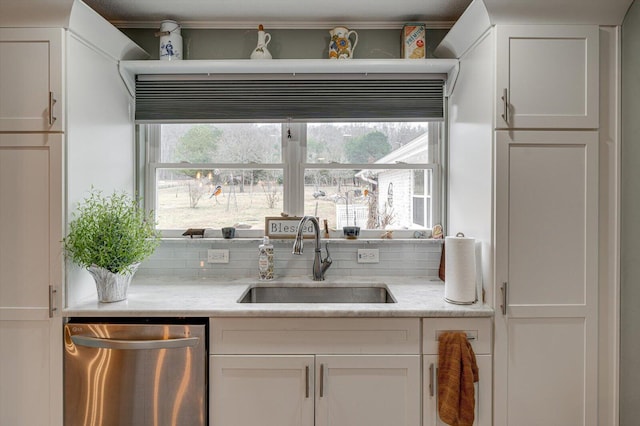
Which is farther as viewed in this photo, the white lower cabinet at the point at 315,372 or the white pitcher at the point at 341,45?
the white pitcher at the point at 341,45

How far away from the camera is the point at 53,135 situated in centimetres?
170

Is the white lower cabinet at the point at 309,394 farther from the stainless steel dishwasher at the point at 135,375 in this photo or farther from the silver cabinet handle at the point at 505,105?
the silver cabinet handle at the point at 505,105

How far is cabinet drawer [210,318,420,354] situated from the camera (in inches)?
66.8

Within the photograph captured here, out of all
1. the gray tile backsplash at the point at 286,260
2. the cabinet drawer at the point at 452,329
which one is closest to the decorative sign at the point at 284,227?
the gray tile backsplash at the point at 286,260

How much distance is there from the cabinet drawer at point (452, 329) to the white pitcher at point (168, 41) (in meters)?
2.03

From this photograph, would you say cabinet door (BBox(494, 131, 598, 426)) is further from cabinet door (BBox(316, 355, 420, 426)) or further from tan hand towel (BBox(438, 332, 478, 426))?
cabinet door (BBox(316, 355, 420, 426))

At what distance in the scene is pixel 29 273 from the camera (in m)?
1.70

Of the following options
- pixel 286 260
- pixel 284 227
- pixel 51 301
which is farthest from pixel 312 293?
pixel 51 301

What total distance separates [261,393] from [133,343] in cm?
61

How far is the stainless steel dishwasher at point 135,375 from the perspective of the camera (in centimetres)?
166

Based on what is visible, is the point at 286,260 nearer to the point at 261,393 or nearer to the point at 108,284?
the point at 261,393

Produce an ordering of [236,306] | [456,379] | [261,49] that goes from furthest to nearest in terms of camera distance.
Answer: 1. [261,49]
2. [236,306]
3. [456,379]

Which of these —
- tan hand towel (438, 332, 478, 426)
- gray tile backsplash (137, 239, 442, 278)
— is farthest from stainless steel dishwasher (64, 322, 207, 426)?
tan hand towel (438, 332, 478, 426)

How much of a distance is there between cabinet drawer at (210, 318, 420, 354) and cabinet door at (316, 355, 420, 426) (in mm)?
40
